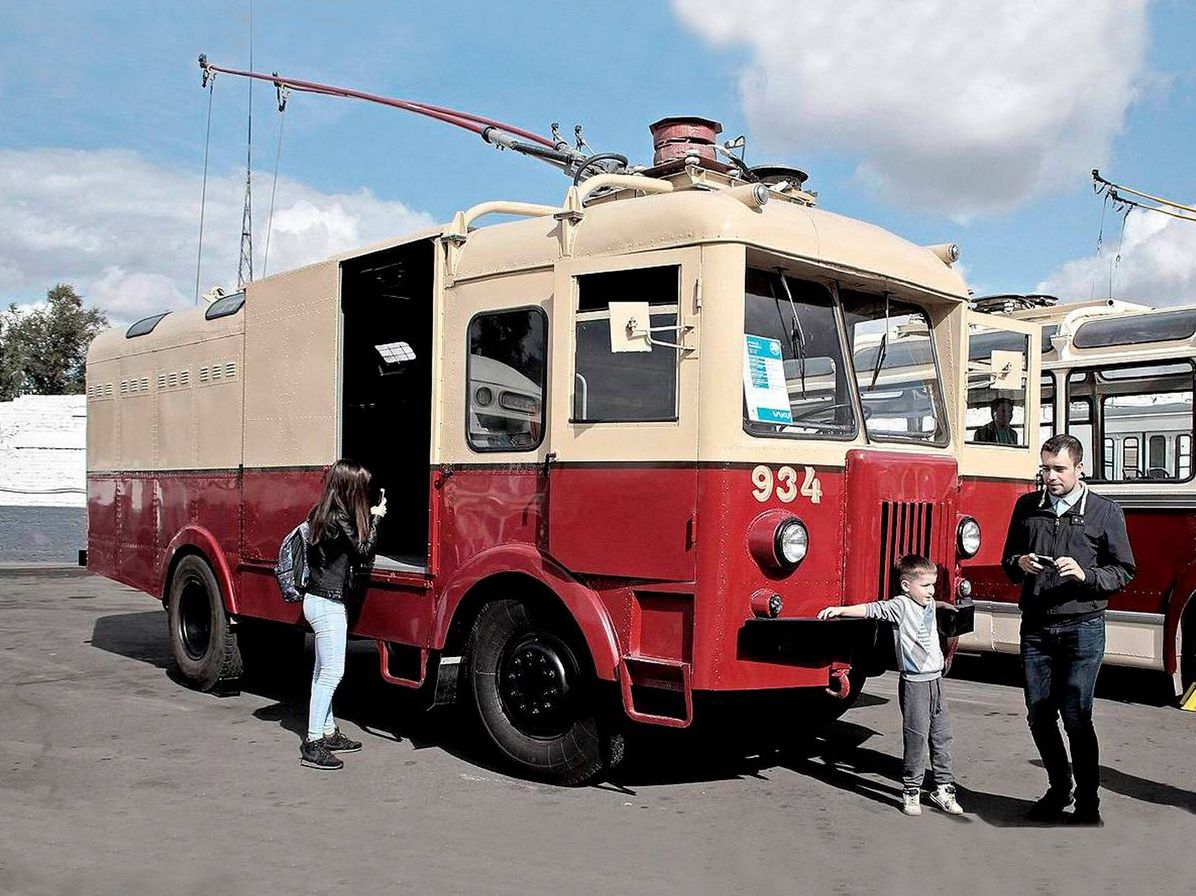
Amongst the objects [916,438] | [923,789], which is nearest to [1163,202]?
[916,438]

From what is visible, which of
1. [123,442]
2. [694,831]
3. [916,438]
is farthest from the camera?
[123,442]

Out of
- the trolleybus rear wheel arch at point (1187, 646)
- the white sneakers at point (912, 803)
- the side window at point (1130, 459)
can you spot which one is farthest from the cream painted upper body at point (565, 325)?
the trolleybus rear wheel arch at point (1187, 646)

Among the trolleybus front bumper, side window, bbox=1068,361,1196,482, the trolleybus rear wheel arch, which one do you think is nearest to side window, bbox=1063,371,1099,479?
side window, bbox=1068,361,1196,482

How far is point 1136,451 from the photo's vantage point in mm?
9508

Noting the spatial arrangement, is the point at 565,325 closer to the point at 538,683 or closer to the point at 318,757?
the point at 538,683

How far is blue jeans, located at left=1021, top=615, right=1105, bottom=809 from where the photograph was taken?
5785mm

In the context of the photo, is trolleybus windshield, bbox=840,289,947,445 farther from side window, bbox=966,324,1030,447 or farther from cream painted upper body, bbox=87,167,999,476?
side window, bbox=966,324,1030,447

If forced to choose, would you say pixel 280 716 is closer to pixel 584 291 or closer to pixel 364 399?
pixel 364 399

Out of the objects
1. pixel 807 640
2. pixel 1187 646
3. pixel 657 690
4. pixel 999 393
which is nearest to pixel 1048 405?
pixel 1187 646

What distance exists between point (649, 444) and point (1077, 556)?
2117mm

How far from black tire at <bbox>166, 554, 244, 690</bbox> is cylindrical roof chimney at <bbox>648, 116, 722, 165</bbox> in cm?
466

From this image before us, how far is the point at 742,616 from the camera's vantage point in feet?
19.1

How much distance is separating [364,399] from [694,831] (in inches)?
170

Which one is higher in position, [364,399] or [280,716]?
[364,399]
